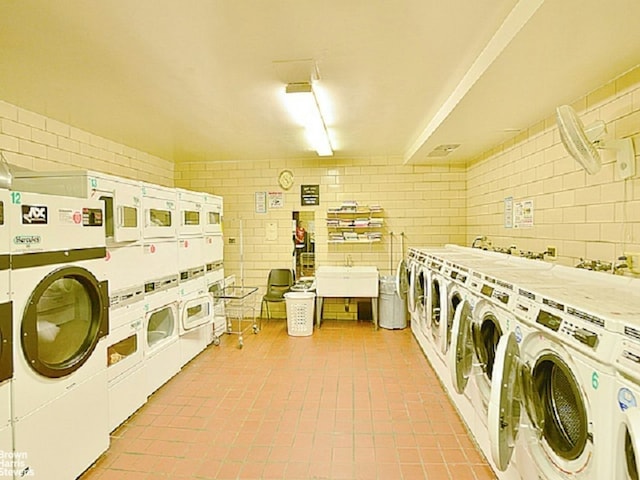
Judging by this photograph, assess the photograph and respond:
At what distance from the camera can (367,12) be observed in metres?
1.88

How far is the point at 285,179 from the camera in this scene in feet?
19.3

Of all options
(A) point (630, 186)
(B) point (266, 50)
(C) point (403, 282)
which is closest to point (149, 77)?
(B) point (266, 50)

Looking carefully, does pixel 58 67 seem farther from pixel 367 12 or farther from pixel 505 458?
pixel 505 458

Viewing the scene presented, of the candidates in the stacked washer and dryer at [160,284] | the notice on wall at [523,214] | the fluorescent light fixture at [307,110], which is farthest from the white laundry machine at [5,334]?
the notice on wall at [523,214]

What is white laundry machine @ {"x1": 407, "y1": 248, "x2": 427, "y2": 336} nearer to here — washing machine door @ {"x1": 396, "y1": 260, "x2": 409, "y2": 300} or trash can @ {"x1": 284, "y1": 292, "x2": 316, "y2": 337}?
washing machine door @ {"x1": 396, "y1": 260, "x2": 409, "y2": 300}

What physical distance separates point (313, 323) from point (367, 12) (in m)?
4.27

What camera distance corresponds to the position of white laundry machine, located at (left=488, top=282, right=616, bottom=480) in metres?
1.16

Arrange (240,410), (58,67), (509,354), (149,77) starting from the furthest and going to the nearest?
(240,410) → (149,77) → (58,67) → (509,354)

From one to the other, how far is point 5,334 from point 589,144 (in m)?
3.07

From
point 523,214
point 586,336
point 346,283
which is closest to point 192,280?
point 346,283

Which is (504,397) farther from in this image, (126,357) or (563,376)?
(126,357)

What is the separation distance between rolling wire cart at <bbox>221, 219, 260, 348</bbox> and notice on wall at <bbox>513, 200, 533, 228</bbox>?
10.0 feet

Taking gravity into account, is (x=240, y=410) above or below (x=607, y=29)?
below

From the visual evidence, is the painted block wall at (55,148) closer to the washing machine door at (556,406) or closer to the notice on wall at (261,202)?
the notice on wall at (261,202)
